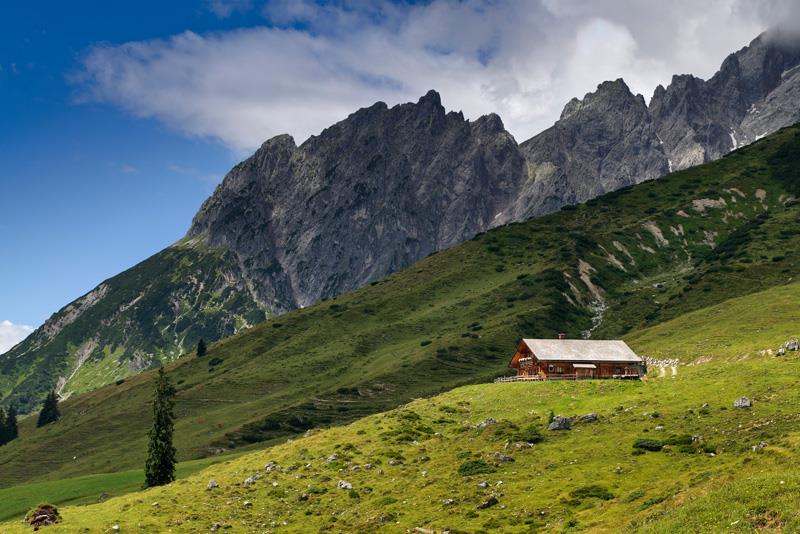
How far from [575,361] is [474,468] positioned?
43.9m

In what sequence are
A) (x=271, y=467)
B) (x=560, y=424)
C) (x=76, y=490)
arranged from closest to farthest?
(x=560, y=424)
(x=271, y=467)
(x=76, y=490)

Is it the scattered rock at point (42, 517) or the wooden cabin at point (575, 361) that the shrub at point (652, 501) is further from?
the wooden cabin at point (575, 361)

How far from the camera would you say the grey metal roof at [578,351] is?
4203 inches

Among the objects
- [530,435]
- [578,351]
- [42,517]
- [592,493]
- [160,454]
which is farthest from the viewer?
[578,351]

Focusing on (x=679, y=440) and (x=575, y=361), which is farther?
(x=575, y=361)

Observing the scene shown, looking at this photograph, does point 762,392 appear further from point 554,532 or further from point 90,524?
point 90,524

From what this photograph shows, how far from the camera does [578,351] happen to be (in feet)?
357

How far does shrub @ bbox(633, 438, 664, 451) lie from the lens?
61906mm

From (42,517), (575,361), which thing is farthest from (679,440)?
(42,517)

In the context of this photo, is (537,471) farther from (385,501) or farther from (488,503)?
(385,501)

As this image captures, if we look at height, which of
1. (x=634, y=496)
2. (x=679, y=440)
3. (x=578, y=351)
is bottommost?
(x=634, y=496)

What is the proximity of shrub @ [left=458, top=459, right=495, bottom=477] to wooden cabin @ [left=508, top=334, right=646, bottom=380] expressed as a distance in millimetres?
39992

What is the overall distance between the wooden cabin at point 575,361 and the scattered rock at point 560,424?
105ft

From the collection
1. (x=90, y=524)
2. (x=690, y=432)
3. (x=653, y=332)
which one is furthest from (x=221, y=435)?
(x=690, y=432)
